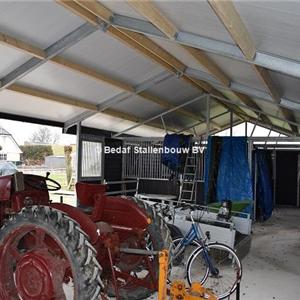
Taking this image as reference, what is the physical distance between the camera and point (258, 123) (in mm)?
10656

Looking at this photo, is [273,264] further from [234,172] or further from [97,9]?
[97,9]

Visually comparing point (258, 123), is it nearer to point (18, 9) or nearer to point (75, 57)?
point (75, 57)

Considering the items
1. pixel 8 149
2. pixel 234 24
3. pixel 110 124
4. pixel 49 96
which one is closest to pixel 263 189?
pixel 110 124

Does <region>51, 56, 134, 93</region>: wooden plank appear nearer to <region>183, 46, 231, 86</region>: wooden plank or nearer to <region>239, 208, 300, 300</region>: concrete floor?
<region>183, 46, 231, 86</region>: wooden plank

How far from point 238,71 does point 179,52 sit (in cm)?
80

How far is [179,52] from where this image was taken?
196 inches

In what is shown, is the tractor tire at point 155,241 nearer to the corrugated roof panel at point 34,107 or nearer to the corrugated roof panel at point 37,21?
the corrugated roof panel at point 37,21

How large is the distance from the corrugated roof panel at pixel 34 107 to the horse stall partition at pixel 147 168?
190cm

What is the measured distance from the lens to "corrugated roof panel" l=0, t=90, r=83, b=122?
589 centimetres

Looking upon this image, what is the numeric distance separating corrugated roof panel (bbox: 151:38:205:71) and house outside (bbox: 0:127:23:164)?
8.54 m

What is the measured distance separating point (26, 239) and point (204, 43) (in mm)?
2186

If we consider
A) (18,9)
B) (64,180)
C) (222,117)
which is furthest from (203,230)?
(64,180)

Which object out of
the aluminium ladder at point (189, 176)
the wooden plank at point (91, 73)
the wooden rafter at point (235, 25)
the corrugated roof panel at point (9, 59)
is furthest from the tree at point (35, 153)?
the wooden rafter at point (235, 25)

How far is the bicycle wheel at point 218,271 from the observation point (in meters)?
4.20
